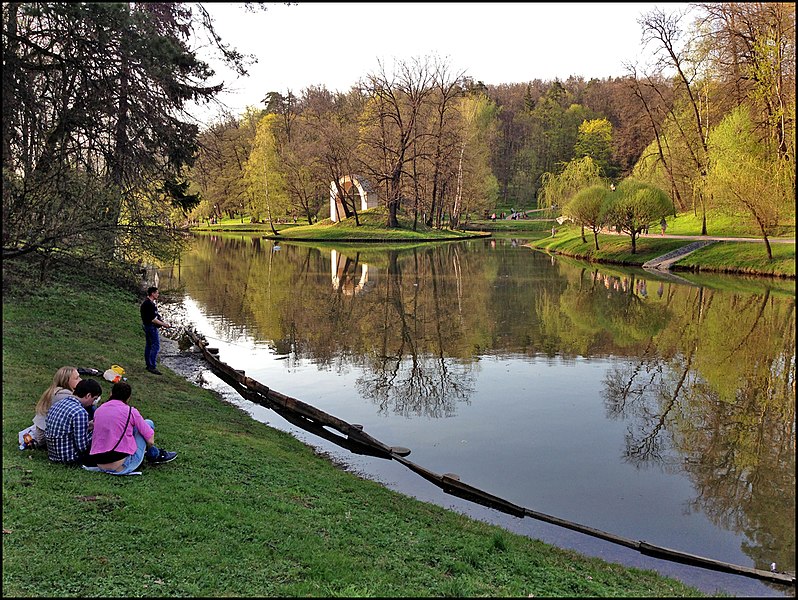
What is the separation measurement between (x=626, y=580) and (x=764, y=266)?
33844mm

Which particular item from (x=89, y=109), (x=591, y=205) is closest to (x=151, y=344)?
(x=89, y=109)

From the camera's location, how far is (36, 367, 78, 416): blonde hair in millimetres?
7738

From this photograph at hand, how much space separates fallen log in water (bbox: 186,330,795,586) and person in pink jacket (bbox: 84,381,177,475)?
14.5ft

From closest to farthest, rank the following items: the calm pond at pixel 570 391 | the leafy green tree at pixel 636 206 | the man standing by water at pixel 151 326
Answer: the calm pond at pixel 570 391
the man standing by water at pixel 151 326
the leafy green tree at pixel 636 206

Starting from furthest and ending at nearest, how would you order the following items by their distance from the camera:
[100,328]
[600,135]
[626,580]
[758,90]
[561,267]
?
[600,135]
[561,267]
[758,90]
[100,328]
[626,580]

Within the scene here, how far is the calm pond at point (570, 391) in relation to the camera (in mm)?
9148

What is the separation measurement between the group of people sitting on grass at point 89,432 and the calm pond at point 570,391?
3980 millimetres

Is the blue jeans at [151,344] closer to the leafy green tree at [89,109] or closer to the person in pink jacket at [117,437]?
the leafy green tree at [89,109]

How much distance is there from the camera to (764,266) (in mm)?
35125

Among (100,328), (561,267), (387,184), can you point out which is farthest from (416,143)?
(100,328)

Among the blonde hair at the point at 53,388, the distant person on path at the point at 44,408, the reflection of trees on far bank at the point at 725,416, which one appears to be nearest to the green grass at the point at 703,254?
the reflection of trees on far bank at the point at 725,416

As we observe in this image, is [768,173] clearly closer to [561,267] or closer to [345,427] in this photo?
[561,267]

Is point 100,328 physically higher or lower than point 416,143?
lower

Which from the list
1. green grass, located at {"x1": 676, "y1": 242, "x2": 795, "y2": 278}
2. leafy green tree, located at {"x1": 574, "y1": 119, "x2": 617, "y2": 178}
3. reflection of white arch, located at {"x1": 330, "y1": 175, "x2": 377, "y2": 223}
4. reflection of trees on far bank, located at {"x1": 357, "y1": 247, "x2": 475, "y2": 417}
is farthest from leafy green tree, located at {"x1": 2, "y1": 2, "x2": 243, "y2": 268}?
leafy green tree, located at {"x1": 574, "y1": 119, "x2": 617, "y2": 178}
